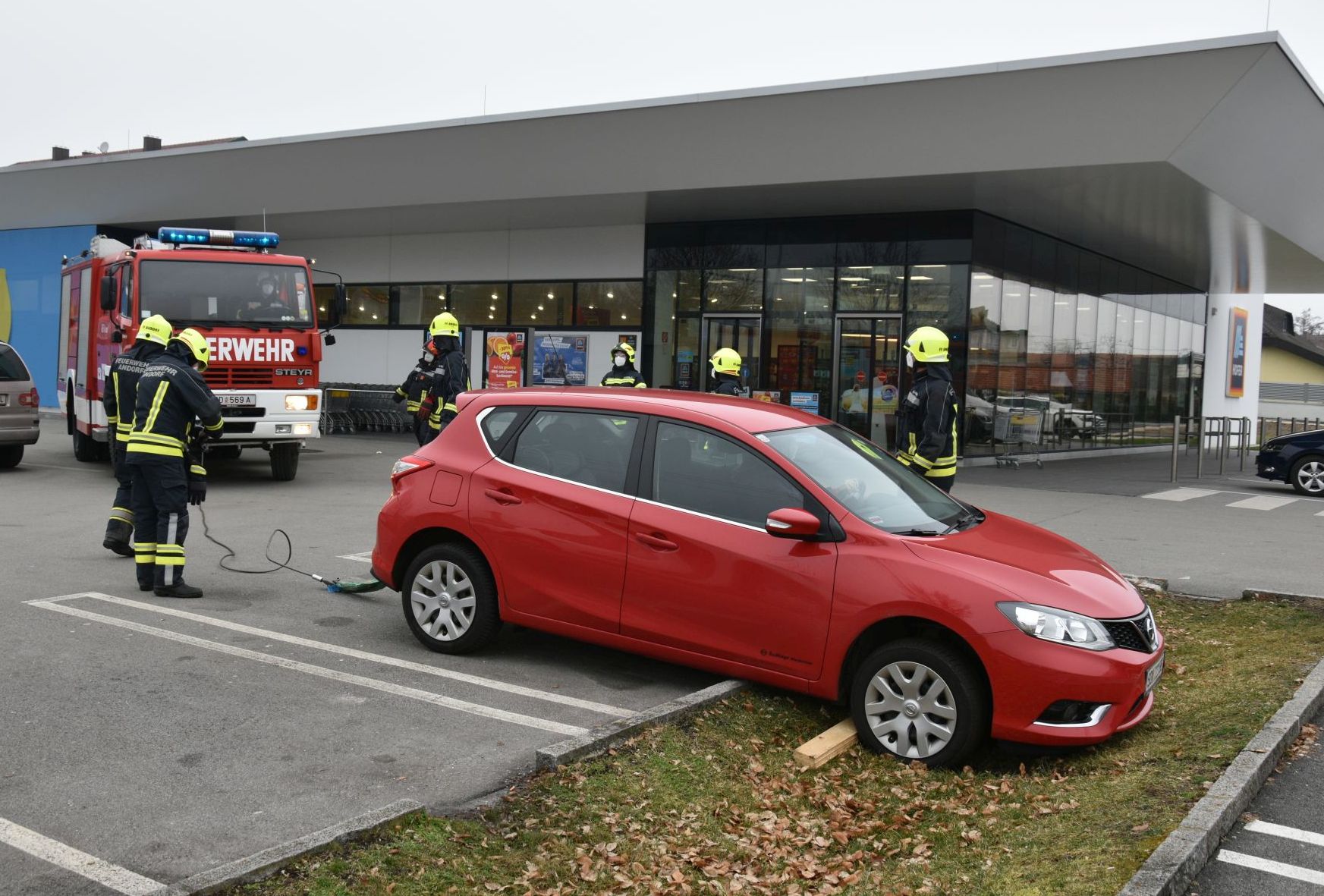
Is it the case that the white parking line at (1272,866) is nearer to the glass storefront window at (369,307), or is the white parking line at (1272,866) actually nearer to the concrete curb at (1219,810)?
the concrete curb at (1219,810)

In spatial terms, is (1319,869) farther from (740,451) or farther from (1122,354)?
(1122,354)

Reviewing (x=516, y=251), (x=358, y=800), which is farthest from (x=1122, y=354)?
(x=358, y=800)

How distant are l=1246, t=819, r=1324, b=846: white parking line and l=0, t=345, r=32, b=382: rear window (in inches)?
640

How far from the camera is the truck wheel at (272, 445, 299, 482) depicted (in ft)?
51.1

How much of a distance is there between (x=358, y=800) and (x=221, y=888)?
112 centimetres

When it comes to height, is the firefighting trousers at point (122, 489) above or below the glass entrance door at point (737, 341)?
below

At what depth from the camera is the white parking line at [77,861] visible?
3799 mm

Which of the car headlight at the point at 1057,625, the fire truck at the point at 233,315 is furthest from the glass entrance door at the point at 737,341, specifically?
the car headlight at the point at 1057,625

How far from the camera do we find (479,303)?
26484 mm

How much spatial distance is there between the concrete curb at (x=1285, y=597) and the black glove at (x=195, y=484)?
790 cm

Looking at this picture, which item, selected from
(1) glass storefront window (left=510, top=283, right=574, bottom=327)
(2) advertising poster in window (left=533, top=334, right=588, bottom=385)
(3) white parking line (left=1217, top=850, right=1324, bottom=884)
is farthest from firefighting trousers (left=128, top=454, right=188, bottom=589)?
(1) glass storefront window (left=510, top=283, right=574, bottom=327)

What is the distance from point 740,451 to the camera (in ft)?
19.5

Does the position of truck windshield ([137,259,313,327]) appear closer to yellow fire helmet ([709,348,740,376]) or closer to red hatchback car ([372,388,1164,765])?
yellow fire helmet ([709,348,740,376])

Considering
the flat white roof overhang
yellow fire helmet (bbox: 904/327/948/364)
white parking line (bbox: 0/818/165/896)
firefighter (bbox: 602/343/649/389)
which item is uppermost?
the flat white roof overhang
